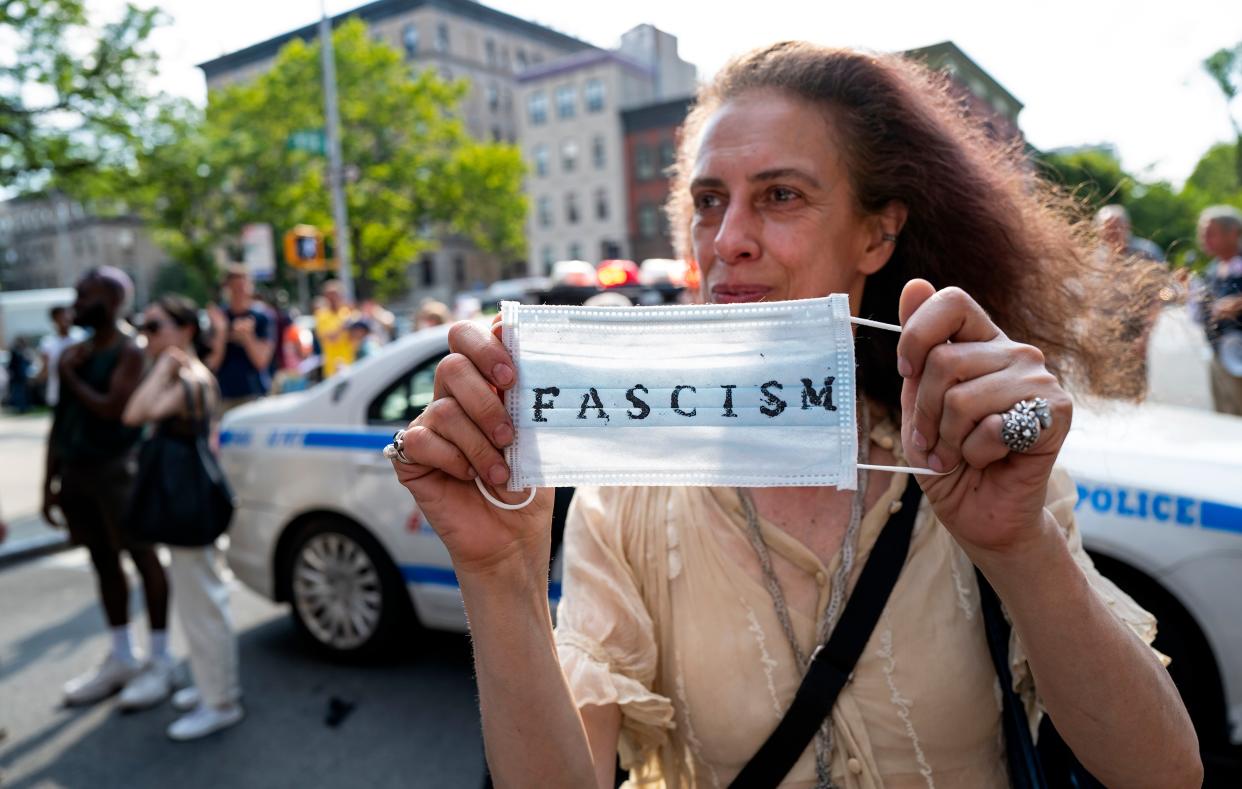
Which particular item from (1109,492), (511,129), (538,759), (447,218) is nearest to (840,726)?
(538,759)

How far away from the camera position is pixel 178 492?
395cm

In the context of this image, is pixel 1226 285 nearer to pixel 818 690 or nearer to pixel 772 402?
pixel 818 690

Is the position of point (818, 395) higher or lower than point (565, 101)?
lower

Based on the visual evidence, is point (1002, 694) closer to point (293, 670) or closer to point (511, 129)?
point (293, 670)

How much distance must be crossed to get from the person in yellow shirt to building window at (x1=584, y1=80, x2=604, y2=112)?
41084 millimetres

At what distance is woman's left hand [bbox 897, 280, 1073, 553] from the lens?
99 cm

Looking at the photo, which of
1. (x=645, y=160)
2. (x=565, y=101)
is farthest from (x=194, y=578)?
(x=565, y=101)

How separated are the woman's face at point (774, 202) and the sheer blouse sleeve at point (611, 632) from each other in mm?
473

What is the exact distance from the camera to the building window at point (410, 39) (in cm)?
5106

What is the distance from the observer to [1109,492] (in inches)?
123

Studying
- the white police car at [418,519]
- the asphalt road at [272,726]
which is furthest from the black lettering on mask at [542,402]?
the asphalt road at [272,726]

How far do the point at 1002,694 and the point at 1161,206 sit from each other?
2608cm

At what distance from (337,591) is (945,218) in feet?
13.2

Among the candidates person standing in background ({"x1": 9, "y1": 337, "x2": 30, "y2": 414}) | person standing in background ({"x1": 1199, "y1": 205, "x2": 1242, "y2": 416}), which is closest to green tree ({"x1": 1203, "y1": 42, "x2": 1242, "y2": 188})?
person standing in background ({"x1": 1199, "y1": 205, "x2": 1242, "y2": 416})
